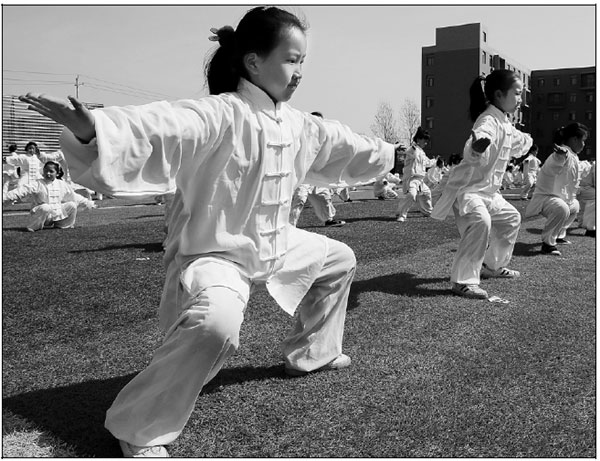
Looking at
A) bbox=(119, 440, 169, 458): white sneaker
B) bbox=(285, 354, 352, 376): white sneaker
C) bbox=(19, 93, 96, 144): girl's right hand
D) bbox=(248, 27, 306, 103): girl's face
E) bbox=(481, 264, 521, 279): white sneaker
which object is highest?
bbox=(248, 27, 306, 103): girl's face

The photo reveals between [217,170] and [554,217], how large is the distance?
711 centimetres

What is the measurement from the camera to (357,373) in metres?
3.48

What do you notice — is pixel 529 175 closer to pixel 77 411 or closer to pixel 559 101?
pixel 77 411

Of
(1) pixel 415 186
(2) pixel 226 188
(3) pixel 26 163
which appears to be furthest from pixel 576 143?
(3) pixel 26 163

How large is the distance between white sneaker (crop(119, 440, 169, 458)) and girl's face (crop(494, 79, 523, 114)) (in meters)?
4.74

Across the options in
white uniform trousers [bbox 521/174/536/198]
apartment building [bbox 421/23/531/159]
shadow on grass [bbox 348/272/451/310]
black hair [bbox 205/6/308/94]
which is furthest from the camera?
apartment building [bbox 421/23/531/159]

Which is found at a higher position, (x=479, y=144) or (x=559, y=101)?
(x=559, y=101)

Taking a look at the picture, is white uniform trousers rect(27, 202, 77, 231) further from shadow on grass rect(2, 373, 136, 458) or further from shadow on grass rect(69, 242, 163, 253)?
shadow on grass rect(2, 373, 136, 458)

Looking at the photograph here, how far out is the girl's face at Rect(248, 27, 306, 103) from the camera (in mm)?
2908

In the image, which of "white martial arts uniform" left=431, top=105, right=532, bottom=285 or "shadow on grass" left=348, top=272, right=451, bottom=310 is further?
"white martial arts uniform" left=431, top=105, right=532, bottom=285

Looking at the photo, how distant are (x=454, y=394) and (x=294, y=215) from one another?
7.31m

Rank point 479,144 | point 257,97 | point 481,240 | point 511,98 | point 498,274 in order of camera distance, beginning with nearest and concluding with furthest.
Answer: point 257,97, point 479,144, point 481,240, point 511,98, point 498,274

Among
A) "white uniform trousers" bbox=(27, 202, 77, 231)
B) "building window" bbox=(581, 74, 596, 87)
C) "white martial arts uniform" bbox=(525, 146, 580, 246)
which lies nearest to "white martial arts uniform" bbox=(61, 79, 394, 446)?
"white martial arts uniform" bbox=(525, 146, 580, 246)

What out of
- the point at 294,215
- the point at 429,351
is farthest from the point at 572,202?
the point at 429,351
